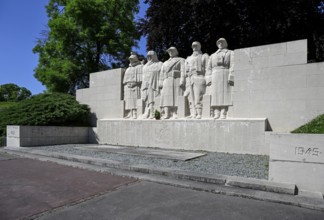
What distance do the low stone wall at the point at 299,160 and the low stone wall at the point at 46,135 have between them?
29.9 feet

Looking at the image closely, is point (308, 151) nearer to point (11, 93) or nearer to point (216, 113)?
point (216, 113)

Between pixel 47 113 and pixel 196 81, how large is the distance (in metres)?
6.51

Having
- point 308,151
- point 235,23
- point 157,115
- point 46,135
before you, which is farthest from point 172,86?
point 235,23

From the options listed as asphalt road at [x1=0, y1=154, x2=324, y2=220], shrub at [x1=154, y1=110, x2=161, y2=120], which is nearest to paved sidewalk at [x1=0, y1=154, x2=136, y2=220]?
asphalt road at [x1=0, y1=154, x2=324, y2=220]

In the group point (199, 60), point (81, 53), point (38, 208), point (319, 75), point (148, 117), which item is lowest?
point (38, 208)

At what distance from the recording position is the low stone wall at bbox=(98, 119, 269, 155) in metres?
7.71

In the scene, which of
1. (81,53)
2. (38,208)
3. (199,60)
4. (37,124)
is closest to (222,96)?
(199,60)

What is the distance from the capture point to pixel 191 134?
889cm

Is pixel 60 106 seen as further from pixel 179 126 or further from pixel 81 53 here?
pixel 81 53

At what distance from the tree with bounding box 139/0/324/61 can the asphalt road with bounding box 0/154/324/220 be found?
429 inches

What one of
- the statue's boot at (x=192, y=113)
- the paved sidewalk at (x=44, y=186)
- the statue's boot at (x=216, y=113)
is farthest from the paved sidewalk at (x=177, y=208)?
the statue's boot at (x=192, y=113)

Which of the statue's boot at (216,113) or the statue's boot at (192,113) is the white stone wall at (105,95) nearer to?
the statue's boot at (192,113)

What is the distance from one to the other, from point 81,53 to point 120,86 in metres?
8.82

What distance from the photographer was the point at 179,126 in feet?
30.1
